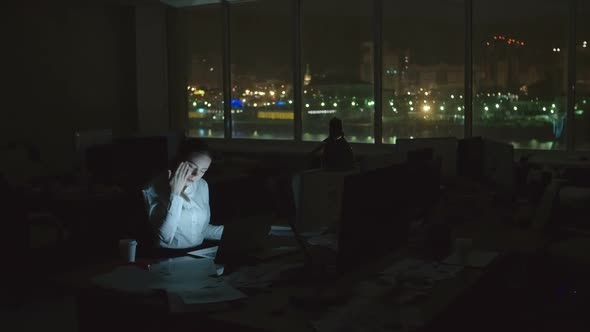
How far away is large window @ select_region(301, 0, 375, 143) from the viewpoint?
868 centimetres

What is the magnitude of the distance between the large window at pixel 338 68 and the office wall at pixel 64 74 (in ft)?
8.28

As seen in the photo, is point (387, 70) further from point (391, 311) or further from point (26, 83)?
point (391, 311)

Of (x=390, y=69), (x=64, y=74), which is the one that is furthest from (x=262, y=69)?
(x=64, y=74)

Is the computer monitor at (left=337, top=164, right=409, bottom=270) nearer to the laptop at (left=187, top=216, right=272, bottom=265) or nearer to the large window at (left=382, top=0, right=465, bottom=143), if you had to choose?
the laptop at (left=187, top=216, right=272, bottom=265)

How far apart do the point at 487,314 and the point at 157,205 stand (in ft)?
6.02

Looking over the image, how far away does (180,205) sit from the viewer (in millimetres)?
3654

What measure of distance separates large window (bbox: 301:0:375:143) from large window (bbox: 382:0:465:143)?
27 cm

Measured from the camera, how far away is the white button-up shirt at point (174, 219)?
3.57 m

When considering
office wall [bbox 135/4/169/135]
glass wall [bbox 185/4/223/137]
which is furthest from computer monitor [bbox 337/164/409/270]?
glass wall [bbox 185/4/223/137]

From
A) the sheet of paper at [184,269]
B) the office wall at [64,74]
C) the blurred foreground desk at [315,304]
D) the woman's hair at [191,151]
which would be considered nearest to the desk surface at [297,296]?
the blurred foreground desk at [315,304]

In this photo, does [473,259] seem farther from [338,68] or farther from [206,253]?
[338,68]

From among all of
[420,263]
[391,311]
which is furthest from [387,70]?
[391,311]

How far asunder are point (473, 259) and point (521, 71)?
17.1 feet

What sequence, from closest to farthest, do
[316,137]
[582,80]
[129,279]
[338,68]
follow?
1. [129,279]
2. [582,80]
3. [338,68]
4. [316,137]
